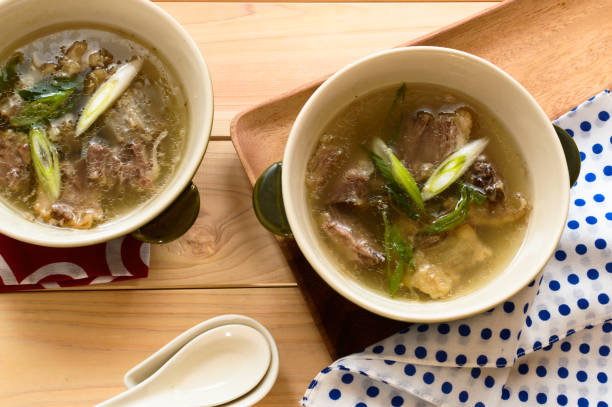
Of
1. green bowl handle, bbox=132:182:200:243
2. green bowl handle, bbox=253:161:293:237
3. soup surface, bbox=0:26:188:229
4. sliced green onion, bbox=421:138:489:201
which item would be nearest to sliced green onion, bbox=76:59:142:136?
soup surface, bbox=0:26:188:229

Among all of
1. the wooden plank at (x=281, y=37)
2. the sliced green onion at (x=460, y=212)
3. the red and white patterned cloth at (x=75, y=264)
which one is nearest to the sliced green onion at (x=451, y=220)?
the sliced green onion at (x=460, y=212)

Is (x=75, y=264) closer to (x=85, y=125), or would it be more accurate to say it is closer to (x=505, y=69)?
(x=85, y=125)

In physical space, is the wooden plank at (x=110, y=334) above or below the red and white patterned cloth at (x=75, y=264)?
→ below

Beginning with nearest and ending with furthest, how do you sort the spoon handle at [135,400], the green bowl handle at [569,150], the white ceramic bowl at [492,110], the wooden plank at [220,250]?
the white ceramic bowl at [492,110] < the green bowl handle at [569,150] < the spoon handle at [135,400] < the wooden plank at [220,250]

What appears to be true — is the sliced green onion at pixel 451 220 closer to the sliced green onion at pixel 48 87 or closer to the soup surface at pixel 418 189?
the soup surface at pixel 418 189

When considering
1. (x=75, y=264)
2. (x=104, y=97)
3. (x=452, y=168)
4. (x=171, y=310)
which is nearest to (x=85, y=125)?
(x=104, y=97)

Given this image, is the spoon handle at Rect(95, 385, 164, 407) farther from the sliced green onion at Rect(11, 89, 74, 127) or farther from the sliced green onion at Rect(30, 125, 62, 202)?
the sliced green onion at Rect(11, 89, 74, 127)

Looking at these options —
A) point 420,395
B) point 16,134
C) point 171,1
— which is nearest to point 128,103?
point 16,134
